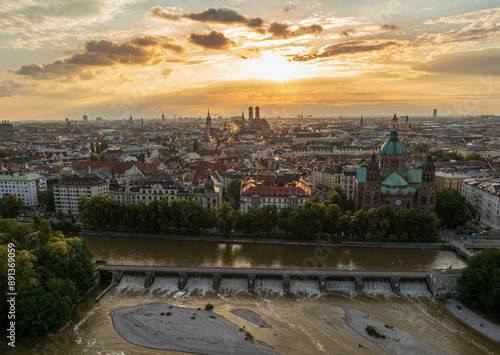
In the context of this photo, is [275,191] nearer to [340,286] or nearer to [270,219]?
[270,219]

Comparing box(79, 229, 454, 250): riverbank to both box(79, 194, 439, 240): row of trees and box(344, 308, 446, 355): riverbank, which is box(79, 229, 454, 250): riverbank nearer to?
box(79, 194, 439, 240): row of trees

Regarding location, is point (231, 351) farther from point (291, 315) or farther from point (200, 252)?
point (200, 252)

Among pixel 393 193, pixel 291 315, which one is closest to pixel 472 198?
pixel 393 193

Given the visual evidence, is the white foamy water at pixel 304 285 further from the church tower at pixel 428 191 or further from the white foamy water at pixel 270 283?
the church tower at pixel 428 191

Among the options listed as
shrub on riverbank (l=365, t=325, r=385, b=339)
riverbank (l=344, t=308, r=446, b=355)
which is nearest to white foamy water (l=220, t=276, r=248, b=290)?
riverbank (l=344, t=308, r=446, b=355)

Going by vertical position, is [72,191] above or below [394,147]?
below

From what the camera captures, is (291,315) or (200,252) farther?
(200,252)

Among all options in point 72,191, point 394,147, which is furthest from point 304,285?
point 72,191
